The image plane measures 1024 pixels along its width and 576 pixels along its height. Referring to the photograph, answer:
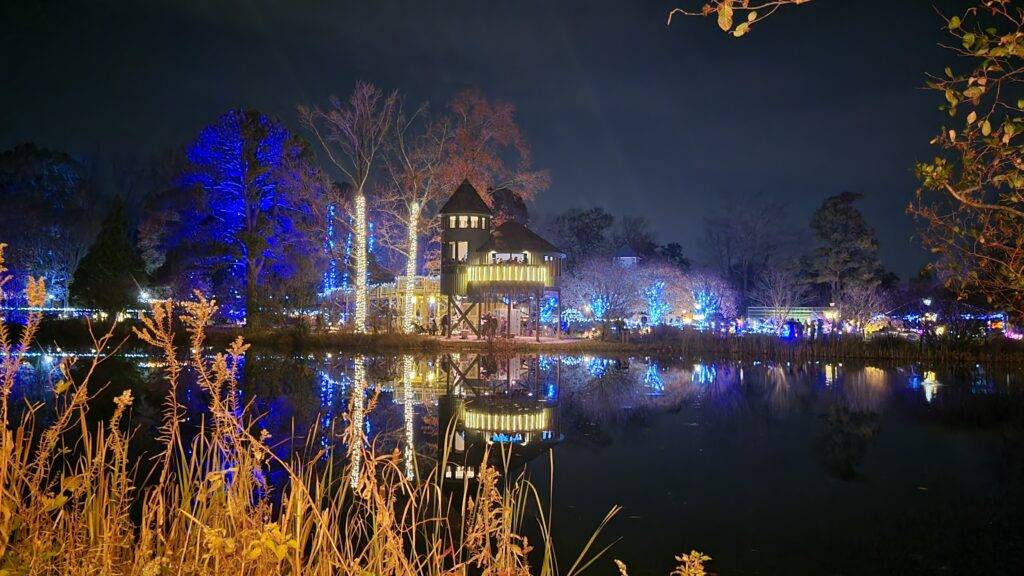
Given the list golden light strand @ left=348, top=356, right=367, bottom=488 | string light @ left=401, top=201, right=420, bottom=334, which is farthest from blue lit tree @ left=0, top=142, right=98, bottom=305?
golden light strand @ left=348, top=356, right=367, bottom=488

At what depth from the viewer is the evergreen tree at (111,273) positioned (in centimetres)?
3070

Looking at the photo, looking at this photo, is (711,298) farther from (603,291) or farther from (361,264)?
(361,264)

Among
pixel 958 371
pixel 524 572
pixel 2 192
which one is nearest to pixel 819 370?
pixel 958 371

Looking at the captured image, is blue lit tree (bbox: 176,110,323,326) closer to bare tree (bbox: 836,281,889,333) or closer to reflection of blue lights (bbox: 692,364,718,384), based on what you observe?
reflection of blue lights (bbox: 692,364,718,384)

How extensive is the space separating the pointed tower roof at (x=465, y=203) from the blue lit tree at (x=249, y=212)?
238 inches

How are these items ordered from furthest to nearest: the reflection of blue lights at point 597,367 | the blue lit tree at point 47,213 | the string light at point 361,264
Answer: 1. the blue lit tree at point 47,213
2. the string light at point 361,264
3. the reflection of blue lights at point 597,367

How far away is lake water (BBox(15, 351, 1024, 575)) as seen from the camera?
6.52 m

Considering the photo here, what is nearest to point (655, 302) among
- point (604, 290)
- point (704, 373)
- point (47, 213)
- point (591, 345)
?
point (604, 290)

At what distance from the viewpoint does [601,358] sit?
2659 centimetres

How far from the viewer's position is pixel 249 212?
3147cm

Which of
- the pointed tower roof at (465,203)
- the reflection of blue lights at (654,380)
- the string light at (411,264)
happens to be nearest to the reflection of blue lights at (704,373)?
the reflection of blue lights at (654,380)

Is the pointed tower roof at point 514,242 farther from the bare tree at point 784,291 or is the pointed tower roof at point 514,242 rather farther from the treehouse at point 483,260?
the bare tree at point 784,291

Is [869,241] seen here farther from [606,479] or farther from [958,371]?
[606,479]

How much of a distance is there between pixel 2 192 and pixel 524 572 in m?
47.6
